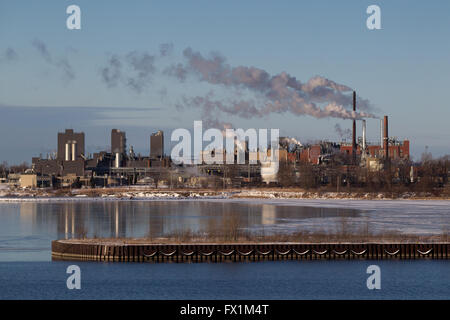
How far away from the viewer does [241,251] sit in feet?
129

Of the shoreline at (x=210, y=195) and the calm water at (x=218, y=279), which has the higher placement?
the calm water at (x=218, y=279)

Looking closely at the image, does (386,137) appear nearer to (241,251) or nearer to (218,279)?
(241,251)

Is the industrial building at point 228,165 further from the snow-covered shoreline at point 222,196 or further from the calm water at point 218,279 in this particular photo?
the calm water at point 218,279

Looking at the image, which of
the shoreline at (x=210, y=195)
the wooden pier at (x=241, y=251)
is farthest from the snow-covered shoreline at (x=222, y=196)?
the wooden pier at (x=241, y=251)

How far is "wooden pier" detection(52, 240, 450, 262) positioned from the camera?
38.9 m

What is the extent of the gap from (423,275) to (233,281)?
922 cm

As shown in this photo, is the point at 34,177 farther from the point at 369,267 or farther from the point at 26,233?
the point at 369,267

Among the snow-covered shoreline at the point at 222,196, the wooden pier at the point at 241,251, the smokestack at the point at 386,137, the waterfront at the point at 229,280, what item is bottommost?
the snow-covered shoreline at the point at 222,196

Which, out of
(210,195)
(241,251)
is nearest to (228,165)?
(210,195)

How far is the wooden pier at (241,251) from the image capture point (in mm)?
38875

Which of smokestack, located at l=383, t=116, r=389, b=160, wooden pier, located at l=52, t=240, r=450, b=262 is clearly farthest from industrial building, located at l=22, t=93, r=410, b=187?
wooden pier, located at l=52, t=240, r=450, b=262

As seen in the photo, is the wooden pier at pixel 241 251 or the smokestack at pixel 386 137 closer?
the wooden pier at pixel 241 251

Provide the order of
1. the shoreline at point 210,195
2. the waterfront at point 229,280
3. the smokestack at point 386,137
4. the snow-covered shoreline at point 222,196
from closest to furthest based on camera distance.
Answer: the waterfront at point 229,280
the snow-covered shoreline at point 222,196
the shoreline at point 210,195
the smokestack at point 386,137

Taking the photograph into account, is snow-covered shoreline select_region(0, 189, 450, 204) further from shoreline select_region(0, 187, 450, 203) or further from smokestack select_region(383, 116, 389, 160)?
smokestack select_region(383, 116, 389, 160)
